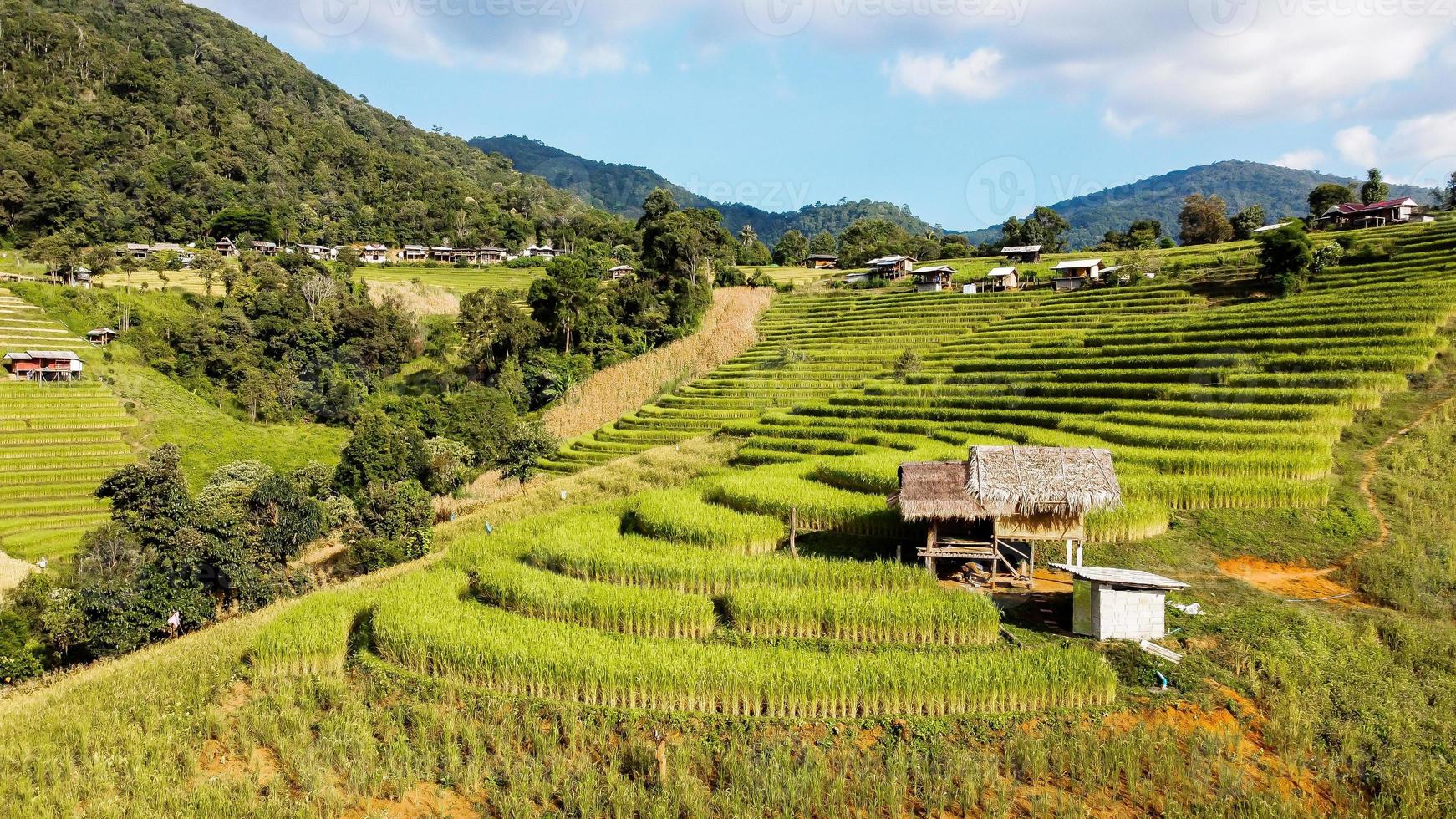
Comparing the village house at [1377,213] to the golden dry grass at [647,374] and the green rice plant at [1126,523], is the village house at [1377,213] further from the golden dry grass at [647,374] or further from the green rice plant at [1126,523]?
the green rice plant at [1126,523]

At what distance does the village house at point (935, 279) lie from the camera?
178ft

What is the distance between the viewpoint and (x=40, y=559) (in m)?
28.6

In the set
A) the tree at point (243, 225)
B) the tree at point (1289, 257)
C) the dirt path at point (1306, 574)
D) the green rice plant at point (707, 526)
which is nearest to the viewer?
the dirt path at point (1306, 574)

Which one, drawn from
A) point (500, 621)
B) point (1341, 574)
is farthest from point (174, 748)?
point (1341, 574)

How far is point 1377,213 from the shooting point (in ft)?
158

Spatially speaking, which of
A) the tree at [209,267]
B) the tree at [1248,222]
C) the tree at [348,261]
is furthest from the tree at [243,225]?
the tree at [1248,222]

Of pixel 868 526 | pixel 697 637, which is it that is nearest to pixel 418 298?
pixel 868 526

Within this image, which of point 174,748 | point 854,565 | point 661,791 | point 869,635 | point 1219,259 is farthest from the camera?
point 1219,259

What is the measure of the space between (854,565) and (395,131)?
177 m

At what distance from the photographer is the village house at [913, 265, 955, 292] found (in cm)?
5434

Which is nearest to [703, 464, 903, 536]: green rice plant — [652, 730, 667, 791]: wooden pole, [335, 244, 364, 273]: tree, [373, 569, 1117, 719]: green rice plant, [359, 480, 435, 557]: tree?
[373, 569, 1117, 719]: green rice plant

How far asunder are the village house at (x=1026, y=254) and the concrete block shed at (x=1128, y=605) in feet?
183

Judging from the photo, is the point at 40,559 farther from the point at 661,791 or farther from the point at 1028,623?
the point at 1028,623

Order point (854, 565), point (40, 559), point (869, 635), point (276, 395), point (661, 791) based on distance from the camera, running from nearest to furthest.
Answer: point (661, 791), point (869, 635), point (854, 565), point (40, 559), point (276, 395)
